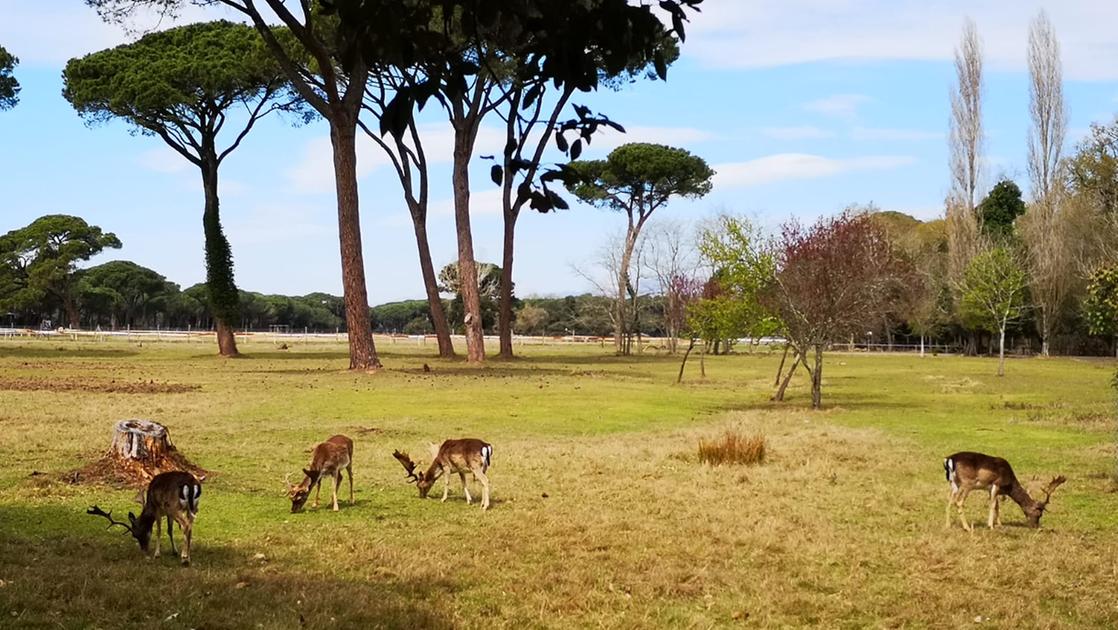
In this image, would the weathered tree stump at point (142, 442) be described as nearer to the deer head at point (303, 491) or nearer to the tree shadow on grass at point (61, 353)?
the deer head at point (303, 491)

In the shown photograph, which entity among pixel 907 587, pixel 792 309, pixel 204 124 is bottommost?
pixel 907 587

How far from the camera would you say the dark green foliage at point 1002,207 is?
8400cm

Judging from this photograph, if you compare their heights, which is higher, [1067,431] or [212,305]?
[212,305]

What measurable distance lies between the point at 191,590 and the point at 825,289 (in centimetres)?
2416

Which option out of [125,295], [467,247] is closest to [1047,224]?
[467,247]

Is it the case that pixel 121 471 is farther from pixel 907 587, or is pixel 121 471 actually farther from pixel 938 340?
pixel 938 340

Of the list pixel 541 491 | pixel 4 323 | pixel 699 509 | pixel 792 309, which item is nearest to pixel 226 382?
pixel 792 309

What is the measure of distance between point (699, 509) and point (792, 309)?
60.8 ft

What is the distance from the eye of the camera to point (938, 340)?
92062 mm

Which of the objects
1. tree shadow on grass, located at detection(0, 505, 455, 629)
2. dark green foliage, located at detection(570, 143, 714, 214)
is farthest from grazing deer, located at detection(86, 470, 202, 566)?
dark green foliage, located at detection(570, 143, 714, 214)

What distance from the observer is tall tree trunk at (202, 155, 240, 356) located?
169 ft

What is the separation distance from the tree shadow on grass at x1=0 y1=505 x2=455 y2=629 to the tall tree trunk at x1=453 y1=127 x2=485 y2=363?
3760 centimetres

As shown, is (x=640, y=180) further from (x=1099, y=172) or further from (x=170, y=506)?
(x=170, y=506)

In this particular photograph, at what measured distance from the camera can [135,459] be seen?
40.0 ft
